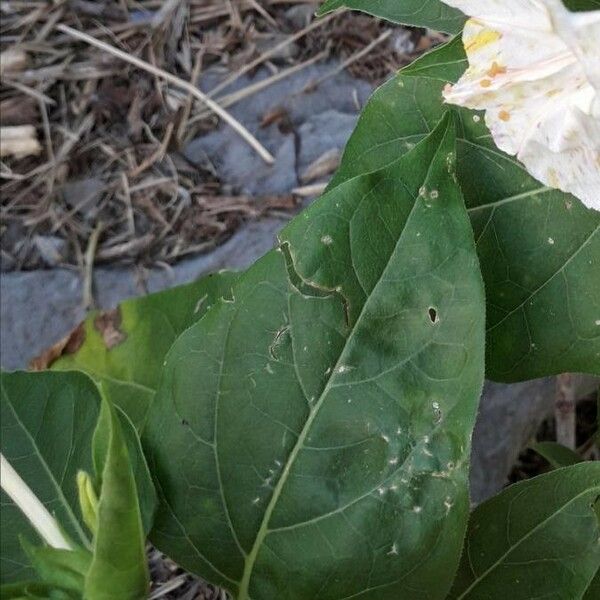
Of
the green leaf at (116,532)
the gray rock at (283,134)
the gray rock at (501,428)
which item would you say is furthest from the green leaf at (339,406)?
the gray rock at (283,134)

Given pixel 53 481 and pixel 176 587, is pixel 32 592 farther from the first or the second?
pixel 176 587

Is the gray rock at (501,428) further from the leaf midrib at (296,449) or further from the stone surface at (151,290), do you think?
the leaf midrib at (296,449)

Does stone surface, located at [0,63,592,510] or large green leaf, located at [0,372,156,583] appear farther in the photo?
stone surface, located at [0,63,592,510]

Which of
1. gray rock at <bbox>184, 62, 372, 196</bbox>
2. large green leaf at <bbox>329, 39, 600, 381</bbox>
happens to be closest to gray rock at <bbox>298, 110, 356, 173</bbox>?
gray rock at <bbox>184, 62, 372, 196</bbox>

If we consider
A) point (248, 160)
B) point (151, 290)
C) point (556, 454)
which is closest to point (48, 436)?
point (556, 454)

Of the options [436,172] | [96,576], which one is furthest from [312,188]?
[96,576]

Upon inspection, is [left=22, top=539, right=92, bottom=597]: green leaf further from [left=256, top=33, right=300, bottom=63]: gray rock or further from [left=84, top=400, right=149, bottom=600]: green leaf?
[left=256, top=33, right=300, bottom=63]: gray rock

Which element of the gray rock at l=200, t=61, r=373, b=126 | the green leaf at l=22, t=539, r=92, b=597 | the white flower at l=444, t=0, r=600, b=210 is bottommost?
the gray rock at l=200, t=61, r=373, b=126
